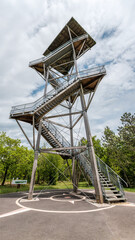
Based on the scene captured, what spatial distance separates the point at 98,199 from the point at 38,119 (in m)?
8.37

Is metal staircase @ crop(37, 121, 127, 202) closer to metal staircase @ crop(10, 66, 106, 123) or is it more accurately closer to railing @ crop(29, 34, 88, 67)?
metal staircase @ crop(10, 66, 106, 123)

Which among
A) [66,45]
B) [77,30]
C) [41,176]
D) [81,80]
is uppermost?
[77,30]

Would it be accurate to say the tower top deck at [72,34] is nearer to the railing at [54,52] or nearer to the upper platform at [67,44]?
the upper platform at [67,44]

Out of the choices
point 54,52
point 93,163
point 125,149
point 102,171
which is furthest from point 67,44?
point 125,149

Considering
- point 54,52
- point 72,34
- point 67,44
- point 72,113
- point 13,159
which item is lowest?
point 13,159

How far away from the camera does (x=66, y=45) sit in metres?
12.7

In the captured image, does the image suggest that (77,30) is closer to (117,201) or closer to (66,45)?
(66,45)

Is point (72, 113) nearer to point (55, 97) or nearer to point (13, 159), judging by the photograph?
point (55, 97)

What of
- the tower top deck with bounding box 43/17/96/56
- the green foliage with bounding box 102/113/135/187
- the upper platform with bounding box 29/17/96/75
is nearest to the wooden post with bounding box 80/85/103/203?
the upper platform with bounding box 29/17/96/75

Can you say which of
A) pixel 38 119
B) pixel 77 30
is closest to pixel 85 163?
pixel 38 119

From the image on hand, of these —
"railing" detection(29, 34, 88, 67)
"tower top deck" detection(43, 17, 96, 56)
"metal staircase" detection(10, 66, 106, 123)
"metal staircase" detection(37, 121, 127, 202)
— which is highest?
"tower top deck" detection(43, 17, 96, 56)

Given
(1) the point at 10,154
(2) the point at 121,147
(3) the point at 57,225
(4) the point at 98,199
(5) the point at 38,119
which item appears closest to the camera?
(3) the point at 57,225

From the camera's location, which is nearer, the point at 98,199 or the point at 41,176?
the point at 98,199

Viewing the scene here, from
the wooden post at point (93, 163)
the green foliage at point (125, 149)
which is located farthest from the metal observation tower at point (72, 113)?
the green foliage at point (125, 149)
